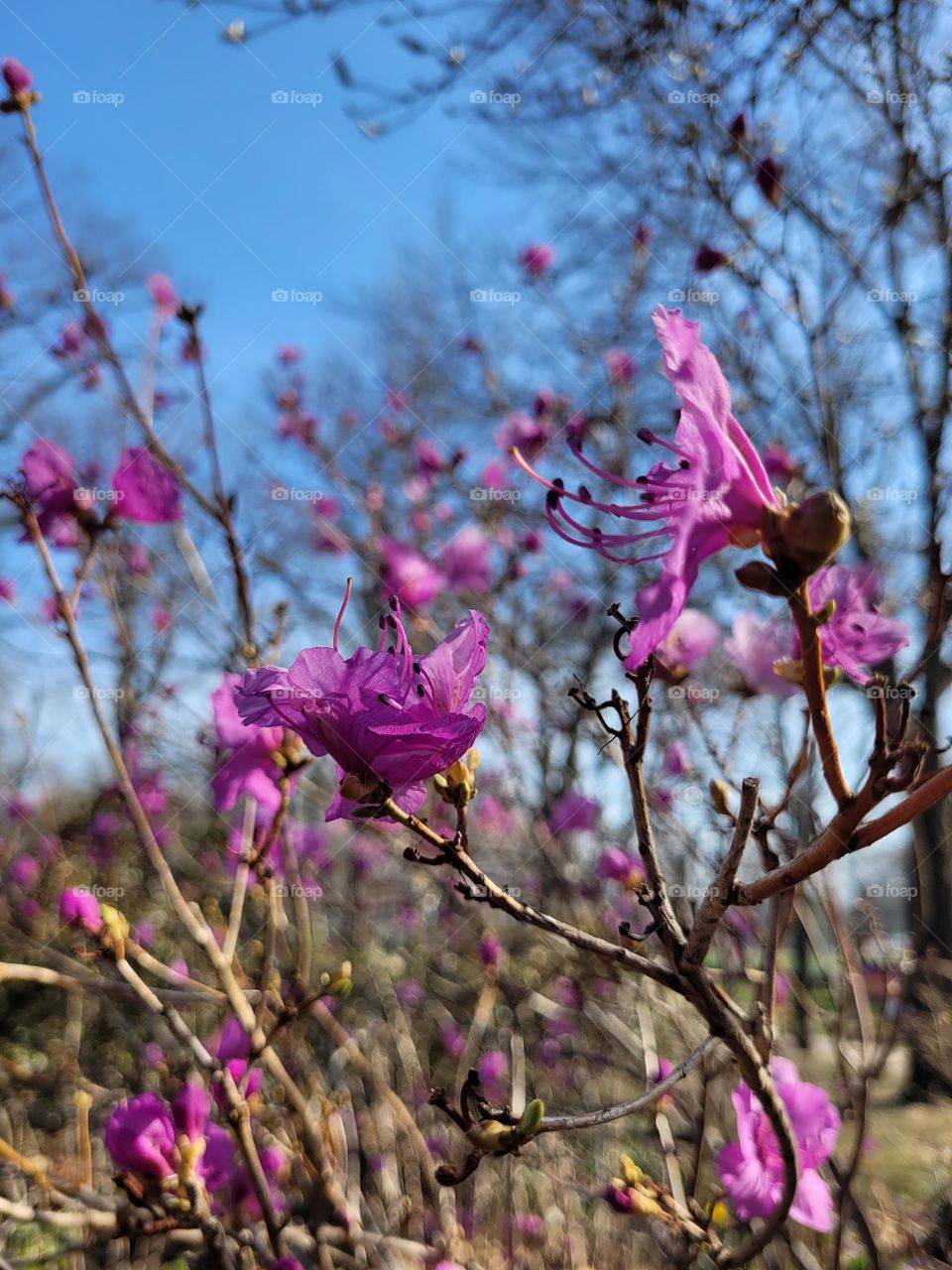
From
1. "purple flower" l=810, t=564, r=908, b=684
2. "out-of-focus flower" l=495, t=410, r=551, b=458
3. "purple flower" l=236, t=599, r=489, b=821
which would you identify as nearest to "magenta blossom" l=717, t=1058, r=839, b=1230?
"purple flower" l=810, t=564, r=908, b=684

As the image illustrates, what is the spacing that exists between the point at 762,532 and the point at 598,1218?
8.83 feet

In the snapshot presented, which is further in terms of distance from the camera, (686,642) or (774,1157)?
(686,642)

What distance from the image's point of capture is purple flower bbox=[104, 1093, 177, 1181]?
1.19 metres

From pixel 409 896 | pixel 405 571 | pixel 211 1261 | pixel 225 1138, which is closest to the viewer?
pixel 211 1261

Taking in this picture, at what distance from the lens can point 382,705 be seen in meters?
0.79

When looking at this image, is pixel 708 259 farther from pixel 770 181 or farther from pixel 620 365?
pixel 620 365

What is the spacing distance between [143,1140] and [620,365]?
356cm

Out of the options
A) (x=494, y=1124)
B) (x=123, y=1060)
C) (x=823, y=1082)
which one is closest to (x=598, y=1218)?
(x=823, y=1082)

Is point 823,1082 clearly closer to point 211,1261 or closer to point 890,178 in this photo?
point 211,1261

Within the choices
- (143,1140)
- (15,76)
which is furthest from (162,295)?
(143,1140)

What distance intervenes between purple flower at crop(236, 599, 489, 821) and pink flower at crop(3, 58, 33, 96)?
1.66m

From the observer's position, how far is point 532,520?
4391 millimetres

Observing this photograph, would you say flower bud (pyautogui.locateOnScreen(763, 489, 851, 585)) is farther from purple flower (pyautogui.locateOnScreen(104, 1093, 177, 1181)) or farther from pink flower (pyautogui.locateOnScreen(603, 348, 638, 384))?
pink flower (pyautogui.locateOnScreen(603, 348, 638, 384))

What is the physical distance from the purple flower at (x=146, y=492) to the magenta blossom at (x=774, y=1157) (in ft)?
5.07
